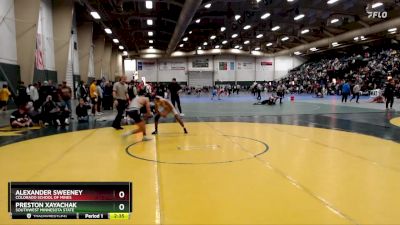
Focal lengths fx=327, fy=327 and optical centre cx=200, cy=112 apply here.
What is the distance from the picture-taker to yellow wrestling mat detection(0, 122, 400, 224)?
11.5 ft

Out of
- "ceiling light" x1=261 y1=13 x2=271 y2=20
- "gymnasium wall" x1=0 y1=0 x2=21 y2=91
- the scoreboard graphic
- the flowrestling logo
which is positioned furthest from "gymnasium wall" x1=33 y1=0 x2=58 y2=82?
the flowrestling logo

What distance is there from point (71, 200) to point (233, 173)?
3.22 m

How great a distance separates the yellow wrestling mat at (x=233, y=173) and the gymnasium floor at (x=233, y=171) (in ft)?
0.04

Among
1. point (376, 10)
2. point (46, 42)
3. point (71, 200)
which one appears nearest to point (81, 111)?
point (71, 200)

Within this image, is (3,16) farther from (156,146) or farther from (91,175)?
(91,175)

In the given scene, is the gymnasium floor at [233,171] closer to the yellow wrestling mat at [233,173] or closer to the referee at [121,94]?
the yellow wrestling mat at [233,173]

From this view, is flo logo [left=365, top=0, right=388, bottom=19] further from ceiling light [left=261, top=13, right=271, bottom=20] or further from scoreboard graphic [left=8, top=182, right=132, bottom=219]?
scoreboard graphic [left=8, top=182, right=132, bottom=219]

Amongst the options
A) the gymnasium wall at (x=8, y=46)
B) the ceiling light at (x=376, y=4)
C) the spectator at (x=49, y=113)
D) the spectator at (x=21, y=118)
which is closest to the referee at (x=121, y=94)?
the spectator at (x=49, y=113)

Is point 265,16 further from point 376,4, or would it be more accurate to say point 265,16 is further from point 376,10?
point 376,10

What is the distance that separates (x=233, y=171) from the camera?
5133 mm

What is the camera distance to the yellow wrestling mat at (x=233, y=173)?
11.5ft

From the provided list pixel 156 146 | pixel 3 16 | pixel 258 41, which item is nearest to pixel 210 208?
pixel 156 146

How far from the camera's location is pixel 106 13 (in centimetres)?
2488

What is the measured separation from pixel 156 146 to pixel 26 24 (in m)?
15.2
